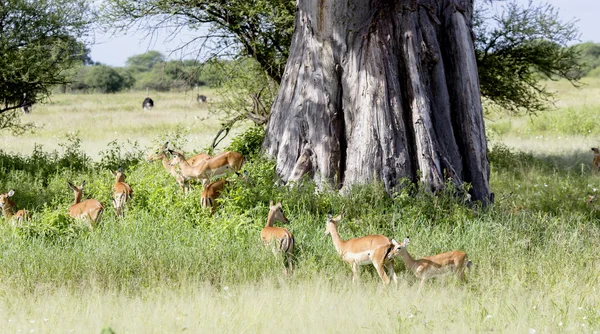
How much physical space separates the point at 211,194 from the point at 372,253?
2.84 metres

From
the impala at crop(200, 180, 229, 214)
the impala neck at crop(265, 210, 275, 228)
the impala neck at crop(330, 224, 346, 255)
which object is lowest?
the impala neck at crop(330, 224, 346, 255)

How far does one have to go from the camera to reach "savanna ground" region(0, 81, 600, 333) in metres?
6.15

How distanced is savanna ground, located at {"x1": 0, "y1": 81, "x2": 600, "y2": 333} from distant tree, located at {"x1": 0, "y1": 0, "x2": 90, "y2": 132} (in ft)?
13.8

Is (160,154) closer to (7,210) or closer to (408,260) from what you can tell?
(7,210)

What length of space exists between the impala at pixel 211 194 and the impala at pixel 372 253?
2329 millimetres

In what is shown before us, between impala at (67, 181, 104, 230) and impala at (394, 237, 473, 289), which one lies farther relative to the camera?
impala at (67, 181, 104, 230)

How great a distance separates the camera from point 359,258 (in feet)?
24.2

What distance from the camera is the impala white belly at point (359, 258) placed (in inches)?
289

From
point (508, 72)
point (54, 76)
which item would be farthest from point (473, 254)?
point (54, 76)

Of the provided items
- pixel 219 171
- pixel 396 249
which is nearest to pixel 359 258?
pixel 396 249

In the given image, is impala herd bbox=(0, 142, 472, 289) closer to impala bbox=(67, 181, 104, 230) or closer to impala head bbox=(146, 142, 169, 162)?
impala bbox=(67, 181, 104, 230)

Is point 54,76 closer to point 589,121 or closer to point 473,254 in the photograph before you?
point 473,254

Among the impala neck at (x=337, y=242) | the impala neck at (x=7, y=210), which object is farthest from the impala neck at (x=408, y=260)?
the impala neck at (x=7, y=210)

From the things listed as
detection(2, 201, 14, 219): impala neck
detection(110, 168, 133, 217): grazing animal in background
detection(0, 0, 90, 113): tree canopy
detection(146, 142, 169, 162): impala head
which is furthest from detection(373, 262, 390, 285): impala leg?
detection(0, 0, 90, 113): tree canopy
